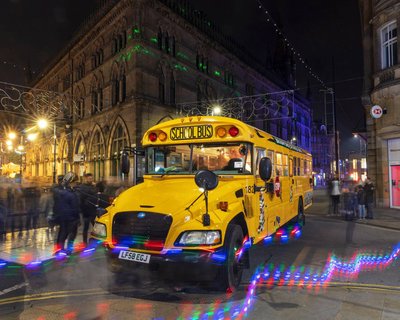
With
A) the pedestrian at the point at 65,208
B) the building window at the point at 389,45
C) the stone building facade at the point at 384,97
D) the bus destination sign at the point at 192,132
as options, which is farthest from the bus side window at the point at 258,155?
the building window at the point at 389,45

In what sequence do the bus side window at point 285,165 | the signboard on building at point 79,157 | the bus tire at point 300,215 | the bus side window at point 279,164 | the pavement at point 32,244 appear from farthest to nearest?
the signboard on building at point 79,157
the bus tire at point 300,215
the bus side window at point 285,165
the bus side window at point 279,164
the pavement at point 32,244

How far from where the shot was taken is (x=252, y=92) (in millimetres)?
43656

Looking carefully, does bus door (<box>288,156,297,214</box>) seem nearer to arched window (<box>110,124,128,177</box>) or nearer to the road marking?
the road marking

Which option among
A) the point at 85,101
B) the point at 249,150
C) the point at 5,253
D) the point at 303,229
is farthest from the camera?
the point at 85,101

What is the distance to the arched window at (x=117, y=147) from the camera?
29.3 meters

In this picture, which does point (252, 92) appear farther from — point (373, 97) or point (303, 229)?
point (303, 229)

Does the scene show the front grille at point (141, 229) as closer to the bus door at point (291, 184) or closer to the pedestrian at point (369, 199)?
the bus door at point (291, 184)

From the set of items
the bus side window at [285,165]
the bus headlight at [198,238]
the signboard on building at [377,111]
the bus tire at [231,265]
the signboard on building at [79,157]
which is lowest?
the bus tire at [231,265]

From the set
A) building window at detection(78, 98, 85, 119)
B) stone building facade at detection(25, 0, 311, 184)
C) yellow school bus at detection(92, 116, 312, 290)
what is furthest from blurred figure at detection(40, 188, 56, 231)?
building window at detection(78, 98, 85, 119)

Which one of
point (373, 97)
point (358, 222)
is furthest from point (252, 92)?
point (358, 222)

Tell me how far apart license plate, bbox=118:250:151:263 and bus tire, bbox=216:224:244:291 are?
3.77 ft

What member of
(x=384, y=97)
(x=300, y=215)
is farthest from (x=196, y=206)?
(x=384, y=97)

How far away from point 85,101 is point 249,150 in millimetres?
32082

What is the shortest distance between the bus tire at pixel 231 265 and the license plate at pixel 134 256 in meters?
1.15
